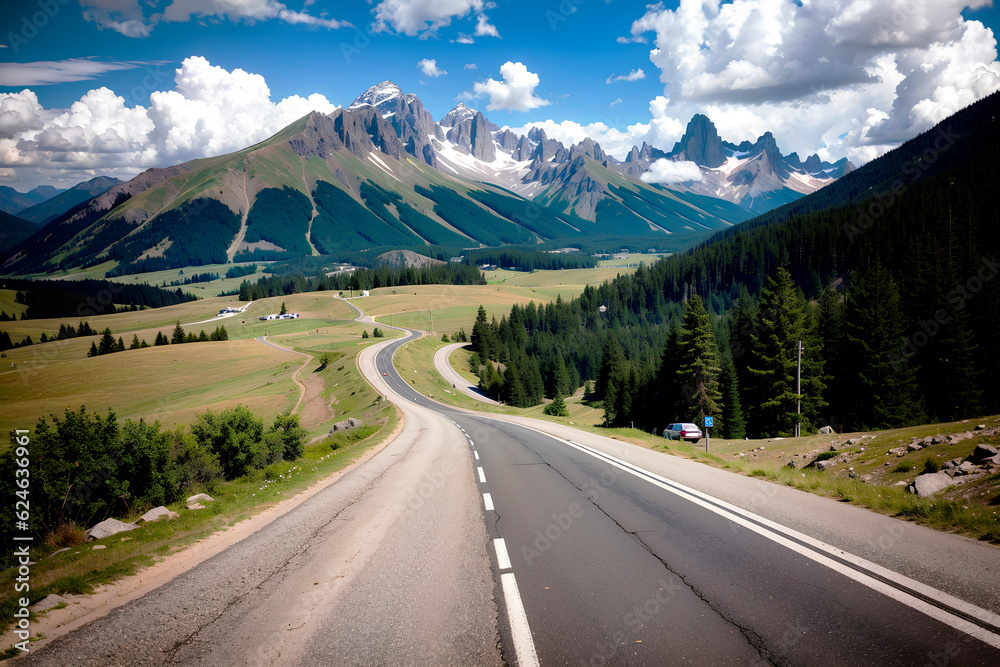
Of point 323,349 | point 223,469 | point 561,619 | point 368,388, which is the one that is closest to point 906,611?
point 561,619

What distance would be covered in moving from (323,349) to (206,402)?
39.7 metres

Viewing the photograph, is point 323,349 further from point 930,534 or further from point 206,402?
point 930,534

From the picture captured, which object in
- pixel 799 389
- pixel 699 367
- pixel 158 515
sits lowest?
pixel 799 389

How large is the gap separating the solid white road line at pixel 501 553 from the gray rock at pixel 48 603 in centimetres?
567

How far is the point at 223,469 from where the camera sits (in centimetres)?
2222

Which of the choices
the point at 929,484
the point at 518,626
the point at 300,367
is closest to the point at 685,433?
the point at 929,484

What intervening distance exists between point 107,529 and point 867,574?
13.5 metres

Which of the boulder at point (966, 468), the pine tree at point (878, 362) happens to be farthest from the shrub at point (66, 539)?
the pine tree at point (878, 362)

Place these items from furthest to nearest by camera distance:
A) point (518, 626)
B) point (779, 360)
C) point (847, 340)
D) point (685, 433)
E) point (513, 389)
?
point (513, 389) → point (847, 340) → point (779, 360) → point (685, 433) → point (518, 626)

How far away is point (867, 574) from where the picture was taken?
5.70 meters

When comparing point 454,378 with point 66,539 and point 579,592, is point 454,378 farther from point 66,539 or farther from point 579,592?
point 579,592

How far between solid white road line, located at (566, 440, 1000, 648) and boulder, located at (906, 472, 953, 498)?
3624 millimetres

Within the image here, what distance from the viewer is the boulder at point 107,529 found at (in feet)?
29.8

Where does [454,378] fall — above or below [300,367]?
below
